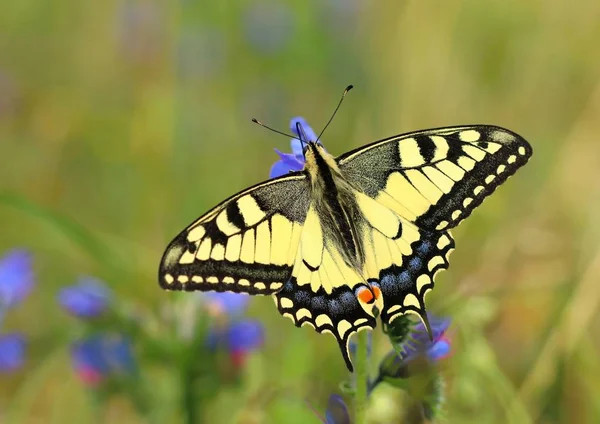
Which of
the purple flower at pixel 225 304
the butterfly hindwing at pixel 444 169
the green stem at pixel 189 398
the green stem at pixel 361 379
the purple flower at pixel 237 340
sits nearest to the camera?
the green stem at pixel 361 379

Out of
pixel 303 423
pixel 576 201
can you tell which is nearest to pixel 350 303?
pixel 303 423

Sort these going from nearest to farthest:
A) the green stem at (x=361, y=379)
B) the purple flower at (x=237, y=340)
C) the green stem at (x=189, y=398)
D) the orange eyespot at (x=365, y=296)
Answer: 1. the green stem at (x=361, y=379)
2. the orange eyespot at (x=365, y=296)
3. the green stem at (x=189, y=398)
4. the purple flower at (x=237, y=340)

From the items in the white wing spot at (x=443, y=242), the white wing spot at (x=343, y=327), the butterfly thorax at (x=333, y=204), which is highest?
the butterfly thorax at (x=333, y=204)

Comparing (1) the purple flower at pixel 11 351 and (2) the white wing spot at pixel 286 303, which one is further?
(1) the purple flower at pixel 11 351

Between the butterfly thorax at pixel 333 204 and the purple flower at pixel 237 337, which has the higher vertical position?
the butterfly thorax at pixel 333 204

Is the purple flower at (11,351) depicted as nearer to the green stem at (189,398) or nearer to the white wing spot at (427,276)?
the green stem at (189,398)

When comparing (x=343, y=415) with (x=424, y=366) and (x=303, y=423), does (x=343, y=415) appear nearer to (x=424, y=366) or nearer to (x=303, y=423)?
(x=424, y=366)

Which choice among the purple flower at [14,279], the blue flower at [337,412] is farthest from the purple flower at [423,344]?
the purple flower at [14,279]
